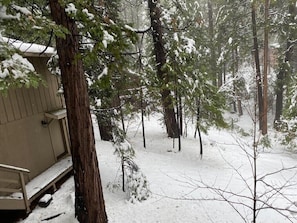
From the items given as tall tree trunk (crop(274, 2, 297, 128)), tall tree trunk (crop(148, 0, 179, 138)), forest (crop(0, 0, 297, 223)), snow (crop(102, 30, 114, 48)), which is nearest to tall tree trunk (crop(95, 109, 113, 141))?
forest (crop(0, 0, 297, 223))

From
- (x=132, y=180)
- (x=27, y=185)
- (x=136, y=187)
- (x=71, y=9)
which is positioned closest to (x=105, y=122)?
(x=132, y=180)

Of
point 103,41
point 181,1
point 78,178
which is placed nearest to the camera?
point 103,41

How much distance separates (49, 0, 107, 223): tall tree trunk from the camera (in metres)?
4.30

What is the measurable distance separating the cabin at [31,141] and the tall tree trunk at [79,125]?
1191mm

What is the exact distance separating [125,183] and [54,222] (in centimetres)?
197

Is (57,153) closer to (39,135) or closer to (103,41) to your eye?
(39,135)

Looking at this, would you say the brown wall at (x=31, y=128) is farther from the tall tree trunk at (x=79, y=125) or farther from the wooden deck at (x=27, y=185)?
the tall tree trunk at (x=79, y=125)

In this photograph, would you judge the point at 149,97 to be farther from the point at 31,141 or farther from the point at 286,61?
the point at 286,61

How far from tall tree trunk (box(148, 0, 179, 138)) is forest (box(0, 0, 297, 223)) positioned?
0.04m

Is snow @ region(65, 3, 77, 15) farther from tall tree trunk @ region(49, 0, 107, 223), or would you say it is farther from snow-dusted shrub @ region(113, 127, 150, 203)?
snow-dusted shrub @ region(113, 127, 150, 203)

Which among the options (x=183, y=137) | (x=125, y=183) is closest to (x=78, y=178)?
(x=125, y=183)

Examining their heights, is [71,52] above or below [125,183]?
above

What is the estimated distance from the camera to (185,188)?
670 cm

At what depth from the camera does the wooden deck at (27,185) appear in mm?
5344
